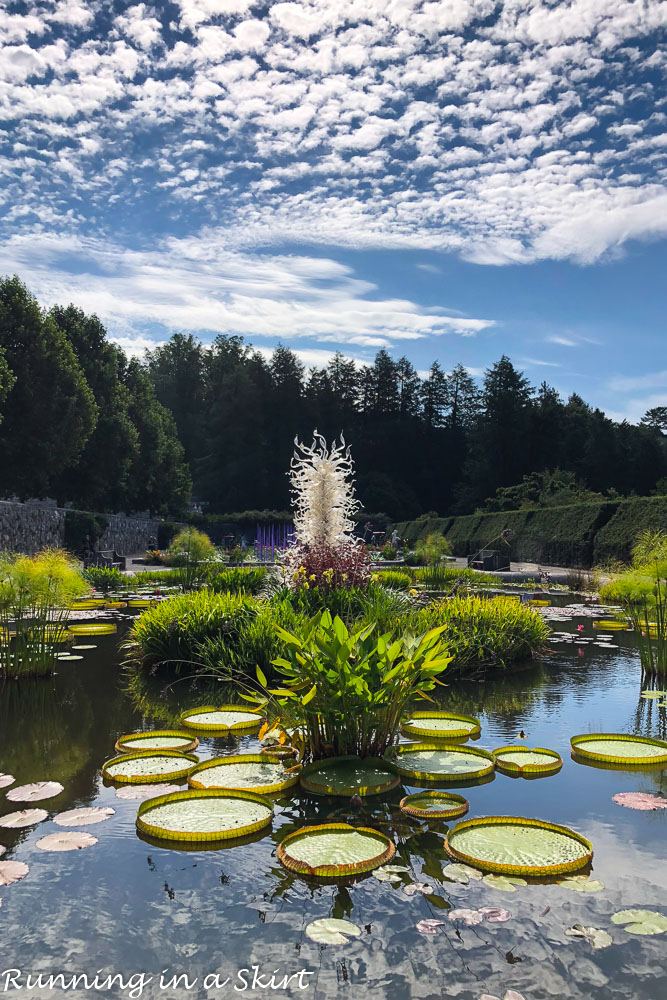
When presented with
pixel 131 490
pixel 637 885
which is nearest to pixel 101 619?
pixel 637 885

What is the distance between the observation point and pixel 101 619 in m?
10.6

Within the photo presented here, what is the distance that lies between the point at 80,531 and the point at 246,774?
22048 millimetres

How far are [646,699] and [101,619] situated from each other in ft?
24.7

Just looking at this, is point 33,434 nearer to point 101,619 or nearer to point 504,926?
point 101,619

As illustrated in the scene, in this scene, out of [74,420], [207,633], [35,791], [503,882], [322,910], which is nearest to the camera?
[322,910]

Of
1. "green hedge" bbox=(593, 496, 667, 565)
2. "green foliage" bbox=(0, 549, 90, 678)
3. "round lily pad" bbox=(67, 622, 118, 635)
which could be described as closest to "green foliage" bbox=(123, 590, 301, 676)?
"green foliage" bbox=(0, 549, 90, 678)

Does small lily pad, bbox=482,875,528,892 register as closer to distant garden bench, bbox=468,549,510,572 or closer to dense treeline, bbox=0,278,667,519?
distant garden bench, bbox=468,549,510,572

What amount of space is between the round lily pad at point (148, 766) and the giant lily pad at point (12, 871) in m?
0.93

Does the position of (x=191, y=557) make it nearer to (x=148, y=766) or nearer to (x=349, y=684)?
(x=148, y=766)

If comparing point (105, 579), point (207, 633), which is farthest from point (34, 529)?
point (207, 633)

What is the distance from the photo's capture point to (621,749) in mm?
4250

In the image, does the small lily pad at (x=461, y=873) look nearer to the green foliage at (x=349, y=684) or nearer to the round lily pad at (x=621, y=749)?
the green foliage at (x=349, y=684)

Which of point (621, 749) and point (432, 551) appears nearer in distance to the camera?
point (621, 749)

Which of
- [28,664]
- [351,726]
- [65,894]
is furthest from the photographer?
[28,664]
